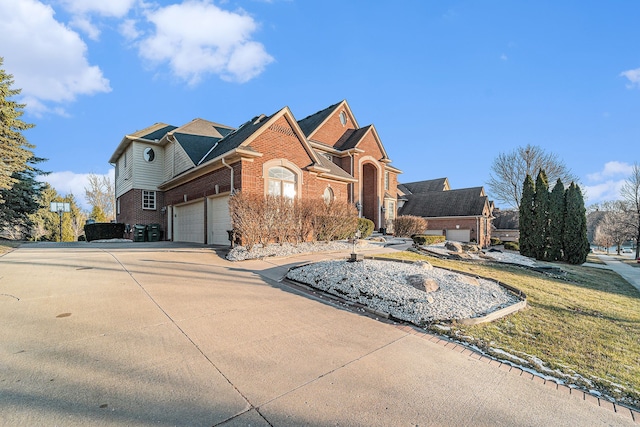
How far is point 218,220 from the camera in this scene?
13.4 meters

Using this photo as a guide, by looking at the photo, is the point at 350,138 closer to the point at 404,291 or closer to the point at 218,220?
A: the point at 218,220

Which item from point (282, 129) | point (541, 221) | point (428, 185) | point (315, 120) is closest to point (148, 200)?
point (282, 129)

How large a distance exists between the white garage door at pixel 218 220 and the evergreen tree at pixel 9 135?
10.1 m

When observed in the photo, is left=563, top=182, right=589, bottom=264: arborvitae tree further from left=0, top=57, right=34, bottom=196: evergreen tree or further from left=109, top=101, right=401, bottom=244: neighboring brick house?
left=0, top=57, right=34, bottom=196: evergreen tree

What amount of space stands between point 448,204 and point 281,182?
23797 mm

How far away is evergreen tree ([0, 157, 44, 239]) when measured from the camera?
752 inches

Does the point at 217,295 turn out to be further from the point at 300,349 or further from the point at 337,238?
the point at 337,238

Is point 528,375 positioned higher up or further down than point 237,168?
further down

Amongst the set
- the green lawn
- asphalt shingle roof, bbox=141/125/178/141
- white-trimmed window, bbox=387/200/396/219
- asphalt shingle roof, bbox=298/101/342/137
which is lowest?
the green lawn

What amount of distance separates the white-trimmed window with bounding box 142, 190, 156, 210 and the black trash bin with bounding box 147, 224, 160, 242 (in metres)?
1.86

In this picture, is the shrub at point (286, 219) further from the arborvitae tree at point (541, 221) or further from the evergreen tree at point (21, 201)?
the evergreen tree at point (21, 201)

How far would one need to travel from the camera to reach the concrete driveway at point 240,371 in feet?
7.86

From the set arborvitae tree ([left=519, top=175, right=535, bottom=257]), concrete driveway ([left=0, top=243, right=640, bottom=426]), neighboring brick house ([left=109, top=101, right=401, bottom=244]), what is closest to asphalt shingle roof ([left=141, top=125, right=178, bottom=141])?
neighboring brick house ([left=109, top=101, right=401, bottom=244])

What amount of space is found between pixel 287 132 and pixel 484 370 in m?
12.0
